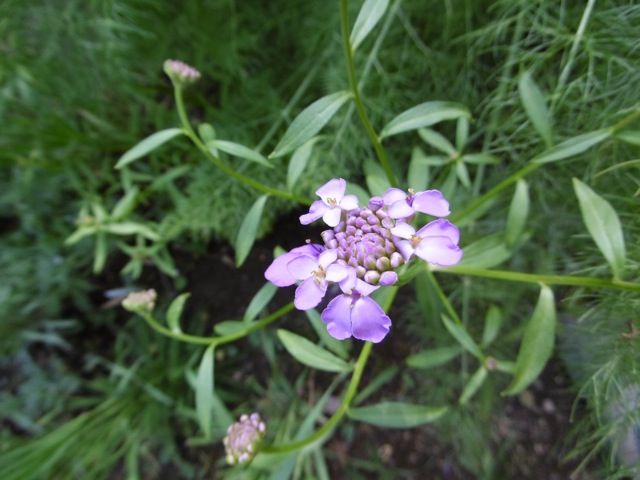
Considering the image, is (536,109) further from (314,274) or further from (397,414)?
(397,414)

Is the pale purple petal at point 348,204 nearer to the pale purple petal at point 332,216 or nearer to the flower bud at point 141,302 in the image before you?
the pale purple petal at point 332,216

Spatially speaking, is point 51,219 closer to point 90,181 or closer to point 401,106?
point 90,181

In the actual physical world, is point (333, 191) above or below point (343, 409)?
above

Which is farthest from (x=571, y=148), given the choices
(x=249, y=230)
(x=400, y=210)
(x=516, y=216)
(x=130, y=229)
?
(x=130, y=229)

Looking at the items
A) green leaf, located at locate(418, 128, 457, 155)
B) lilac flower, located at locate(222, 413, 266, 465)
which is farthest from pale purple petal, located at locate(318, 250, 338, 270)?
green leaf, located at locate(418, 128, 457, 155)

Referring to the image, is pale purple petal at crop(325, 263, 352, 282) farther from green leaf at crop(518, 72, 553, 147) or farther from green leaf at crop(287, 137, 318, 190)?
green leaf at crop(518, 72, 553, 147)

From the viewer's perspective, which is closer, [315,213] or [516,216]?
[315,213]

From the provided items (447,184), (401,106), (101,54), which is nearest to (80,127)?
(101,54)
